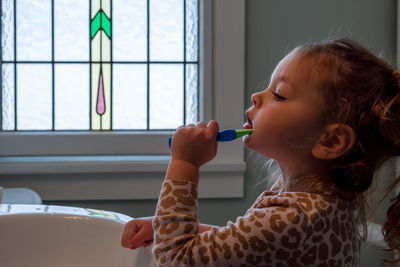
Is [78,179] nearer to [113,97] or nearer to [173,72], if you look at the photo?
[113,97]

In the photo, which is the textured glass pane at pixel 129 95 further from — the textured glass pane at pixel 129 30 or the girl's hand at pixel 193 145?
the girl's hand at pixel 193 145

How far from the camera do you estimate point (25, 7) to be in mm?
1520

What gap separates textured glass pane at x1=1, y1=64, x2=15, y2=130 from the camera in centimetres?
152

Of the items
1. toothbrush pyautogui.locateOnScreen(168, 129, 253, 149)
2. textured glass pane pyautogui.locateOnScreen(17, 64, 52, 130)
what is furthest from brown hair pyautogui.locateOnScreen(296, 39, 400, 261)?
textured glass pane pyautogui.locateOnScreen(17, 64, 52, 130)

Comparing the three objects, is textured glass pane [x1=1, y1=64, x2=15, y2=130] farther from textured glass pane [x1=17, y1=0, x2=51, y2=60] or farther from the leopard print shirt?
the leopard print shirt

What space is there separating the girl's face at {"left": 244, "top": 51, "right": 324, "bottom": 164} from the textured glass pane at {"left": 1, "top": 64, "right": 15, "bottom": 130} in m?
0.98

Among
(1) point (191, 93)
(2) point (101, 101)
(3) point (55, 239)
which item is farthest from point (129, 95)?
(3) point (55, 239)

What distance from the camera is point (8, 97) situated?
1.53 metres

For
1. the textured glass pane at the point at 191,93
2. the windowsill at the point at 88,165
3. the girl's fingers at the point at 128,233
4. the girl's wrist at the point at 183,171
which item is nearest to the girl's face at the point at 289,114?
the girl's wrist at the point at 183,171

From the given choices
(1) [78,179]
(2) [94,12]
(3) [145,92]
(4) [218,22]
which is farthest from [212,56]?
(1) [78,179]

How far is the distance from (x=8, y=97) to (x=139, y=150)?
407mm

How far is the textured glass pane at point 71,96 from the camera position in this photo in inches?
60.6

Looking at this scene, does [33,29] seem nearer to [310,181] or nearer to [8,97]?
[8,97]

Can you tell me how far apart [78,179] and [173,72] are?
0.42 metres
